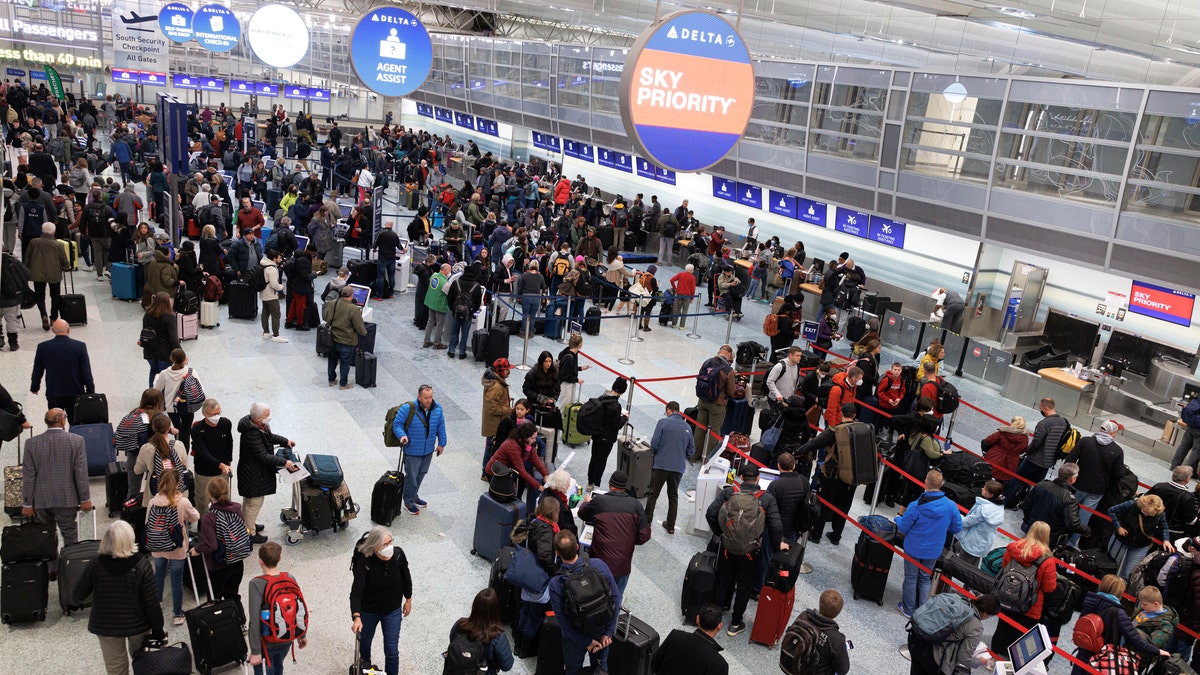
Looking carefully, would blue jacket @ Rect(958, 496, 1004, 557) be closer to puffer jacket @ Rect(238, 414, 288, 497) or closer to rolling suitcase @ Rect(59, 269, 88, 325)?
puffer jacket @ Rect(238, 414, 288, 497)

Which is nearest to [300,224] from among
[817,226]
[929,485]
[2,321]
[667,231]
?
[2,321]

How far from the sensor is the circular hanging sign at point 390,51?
39.2ft

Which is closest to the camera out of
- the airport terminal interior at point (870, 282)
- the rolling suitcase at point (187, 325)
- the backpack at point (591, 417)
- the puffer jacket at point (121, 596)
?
the puffer jacket at point (121, 596)

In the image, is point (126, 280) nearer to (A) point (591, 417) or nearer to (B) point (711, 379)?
(A) point (591, 417)

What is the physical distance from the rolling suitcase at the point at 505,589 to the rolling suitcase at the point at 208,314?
8908 millimetres

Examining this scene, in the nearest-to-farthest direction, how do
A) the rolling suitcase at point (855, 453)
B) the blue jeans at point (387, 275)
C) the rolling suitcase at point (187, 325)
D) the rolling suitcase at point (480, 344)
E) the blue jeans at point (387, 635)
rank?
1. the blue jeans at point (387, 635)
2. the rolling suitcase at point (855, 453)
3. the rolling suitcase at point (187, 325)
4. the rolling suitcase at point (480, 344)
5. the blue jeans at point (387, 275)

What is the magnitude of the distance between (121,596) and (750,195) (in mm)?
19482

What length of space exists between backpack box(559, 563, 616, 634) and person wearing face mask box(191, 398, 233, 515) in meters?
3.44

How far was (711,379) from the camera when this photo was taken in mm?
10445

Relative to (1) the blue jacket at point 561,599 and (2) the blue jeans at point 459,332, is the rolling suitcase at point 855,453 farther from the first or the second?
(2) the blue jeans at point 459,332

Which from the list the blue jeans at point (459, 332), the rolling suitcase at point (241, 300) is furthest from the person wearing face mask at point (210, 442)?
the rolling suitcase at point (241, 300)

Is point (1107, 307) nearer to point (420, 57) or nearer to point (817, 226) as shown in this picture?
point (817, 226)

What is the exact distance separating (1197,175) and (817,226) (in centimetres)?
988

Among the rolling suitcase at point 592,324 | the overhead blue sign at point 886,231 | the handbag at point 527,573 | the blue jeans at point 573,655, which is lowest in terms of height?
the rolling suitcase at point 592,324
